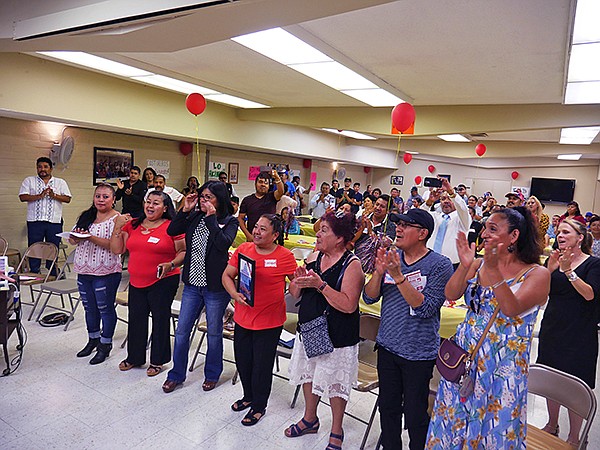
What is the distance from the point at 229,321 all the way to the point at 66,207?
492 centimetres


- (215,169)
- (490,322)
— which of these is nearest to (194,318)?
(490,322)

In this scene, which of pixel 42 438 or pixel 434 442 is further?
pixel 42 438

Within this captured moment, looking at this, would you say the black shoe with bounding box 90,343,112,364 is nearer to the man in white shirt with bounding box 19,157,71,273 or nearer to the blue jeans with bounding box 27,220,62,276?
the blue jeans with bounding box 27,220,62,276

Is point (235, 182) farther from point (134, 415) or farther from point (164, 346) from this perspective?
point (134, 415)

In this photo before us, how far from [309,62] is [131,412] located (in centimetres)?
347

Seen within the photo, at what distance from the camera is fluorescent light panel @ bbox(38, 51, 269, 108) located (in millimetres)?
4773

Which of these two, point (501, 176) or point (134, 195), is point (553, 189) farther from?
point (134, 195)

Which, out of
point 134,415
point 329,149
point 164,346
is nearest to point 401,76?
point 164,346

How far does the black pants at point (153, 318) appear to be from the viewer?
11.4 feet

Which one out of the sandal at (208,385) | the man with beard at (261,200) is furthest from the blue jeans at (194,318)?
the man with beard at (261,200)

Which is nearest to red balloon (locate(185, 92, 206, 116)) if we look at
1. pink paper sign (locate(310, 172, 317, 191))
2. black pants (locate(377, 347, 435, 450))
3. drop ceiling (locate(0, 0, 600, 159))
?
drop ceiling (locate(0, 0, 600, 159))

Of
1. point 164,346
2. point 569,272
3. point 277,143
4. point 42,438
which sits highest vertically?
point 277,143

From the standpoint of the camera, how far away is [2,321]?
3.33 metres

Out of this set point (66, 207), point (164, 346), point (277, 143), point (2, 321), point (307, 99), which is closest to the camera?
point (2, 321)
